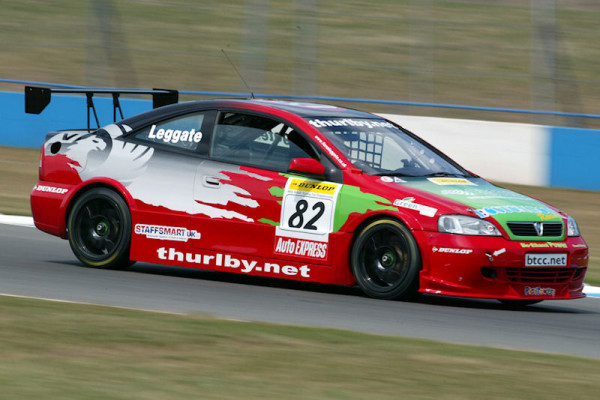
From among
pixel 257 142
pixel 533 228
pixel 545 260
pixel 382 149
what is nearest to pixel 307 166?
pixel 257 142

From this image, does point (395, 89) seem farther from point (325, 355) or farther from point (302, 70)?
point (325, 355)

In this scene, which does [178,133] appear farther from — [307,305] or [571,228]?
[571,228]

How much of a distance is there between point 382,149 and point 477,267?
140 cm

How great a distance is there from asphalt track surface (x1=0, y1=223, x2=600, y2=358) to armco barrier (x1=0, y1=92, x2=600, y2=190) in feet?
24.0

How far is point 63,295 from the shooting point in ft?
26.2

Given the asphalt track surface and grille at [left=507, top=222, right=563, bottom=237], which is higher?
grille at [left=507, top=222, right=563, bottom=237]

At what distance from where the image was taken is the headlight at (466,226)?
26.6 ft

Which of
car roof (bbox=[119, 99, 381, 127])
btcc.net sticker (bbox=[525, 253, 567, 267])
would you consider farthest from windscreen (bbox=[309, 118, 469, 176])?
btcc.net sticker (bbox=[525, 253, 567, 267])

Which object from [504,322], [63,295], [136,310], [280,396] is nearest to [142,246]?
[63,295]

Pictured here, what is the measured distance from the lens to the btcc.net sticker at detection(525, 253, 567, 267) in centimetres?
816

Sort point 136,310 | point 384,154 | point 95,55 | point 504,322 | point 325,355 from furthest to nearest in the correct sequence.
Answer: point 95,55 < point 384,154 < point 504,322 < point 136,310 < point 325,355

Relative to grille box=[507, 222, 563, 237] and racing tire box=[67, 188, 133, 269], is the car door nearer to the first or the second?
racing tire box=[67, 188, 133, 269]

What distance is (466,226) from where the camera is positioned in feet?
26.6

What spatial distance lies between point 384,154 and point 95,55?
10989mm
